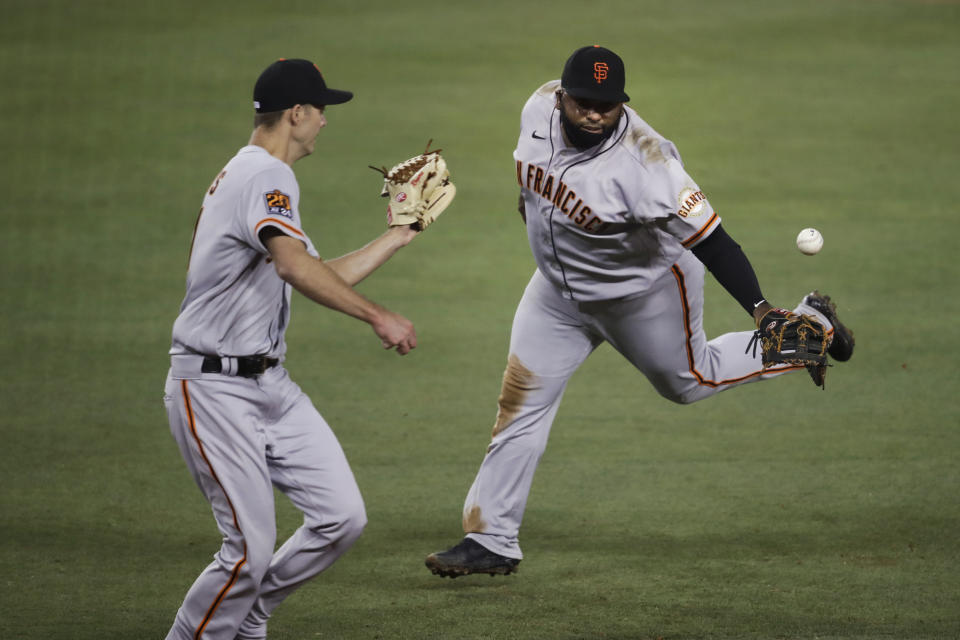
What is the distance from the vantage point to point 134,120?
13453 millimetres

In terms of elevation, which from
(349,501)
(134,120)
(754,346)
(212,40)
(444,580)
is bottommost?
(444,580)

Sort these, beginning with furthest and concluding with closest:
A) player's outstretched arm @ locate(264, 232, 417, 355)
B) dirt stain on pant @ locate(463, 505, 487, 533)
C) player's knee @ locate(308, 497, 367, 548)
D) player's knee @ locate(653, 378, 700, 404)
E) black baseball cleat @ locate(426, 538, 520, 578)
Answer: player's knee @ locate(653, 378, 700, 404) < dirt stain on pant @ locate(463, 505, 487, 533) < black baseball cleat @ locate(426, 538, 520, 578) < player's knee @ locate(308, 497, 367, 548) < player's outstretched arm @ locate(264, 232, 417, 355)

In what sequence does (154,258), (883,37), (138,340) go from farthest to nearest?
(883,37)
(154,258)
(138,340)

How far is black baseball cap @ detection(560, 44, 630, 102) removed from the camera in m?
4.78

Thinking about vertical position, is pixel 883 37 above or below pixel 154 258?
above

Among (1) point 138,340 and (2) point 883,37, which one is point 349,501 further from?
(2) point 883,37

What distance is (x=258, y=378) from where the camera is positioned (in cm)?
430

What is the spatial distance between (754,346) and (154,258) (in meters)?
6.02

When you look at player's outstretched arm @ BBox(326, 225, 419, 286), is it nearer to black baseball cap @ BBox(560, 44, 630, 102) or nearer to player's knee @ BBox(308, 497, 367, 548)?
player's knee @ BBox(308, 497, 367, 548)

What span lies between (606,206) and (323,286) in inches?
53.0

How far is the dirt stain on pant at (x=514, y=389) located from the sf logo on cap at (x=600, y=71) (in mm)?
1237

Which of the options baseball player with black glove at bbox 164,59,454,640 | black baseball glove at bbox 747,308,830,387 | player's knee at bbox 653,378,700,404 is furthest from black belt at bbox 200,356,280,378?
player's knee at bbox 653,378,700,404

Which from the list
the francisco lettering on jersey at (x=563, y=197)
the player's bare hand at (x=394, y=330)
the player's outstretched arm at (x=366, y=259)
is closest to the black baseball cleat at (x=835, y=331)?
the francisco lettering on jersey at (x=563, y=197)

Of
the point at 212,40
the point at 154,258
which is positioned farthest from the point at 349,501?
the point at 212,40
